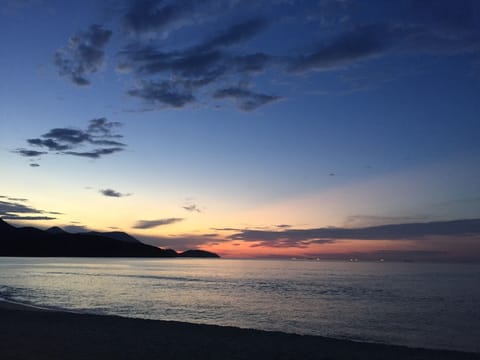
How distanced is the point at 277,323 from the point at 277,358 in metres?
16.0

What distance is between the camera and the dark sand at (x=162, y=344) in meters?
17.0

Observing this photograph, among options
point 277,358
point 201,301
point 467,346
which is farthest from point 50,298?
point 467,346

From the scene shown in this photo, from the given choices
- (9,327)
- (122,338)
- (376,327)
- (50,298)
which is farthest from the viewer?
(50,298)

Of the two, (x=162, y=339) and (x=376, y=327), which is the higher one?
(x=162, y=339)

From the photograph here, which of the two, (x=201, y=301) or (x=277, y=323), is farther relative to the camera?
(x=201, y=301)

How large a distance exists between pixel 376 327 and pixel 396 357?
46.8 feet

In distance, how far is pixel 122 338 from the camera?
20.3 m

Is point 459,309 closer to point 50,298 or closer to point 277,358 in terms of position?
point 277,358

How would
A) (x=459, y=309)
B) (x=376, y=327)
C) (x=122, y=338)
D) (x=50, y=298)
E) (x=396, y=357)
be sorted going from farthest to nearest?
(x=50, y=298) < (x=459, y=309) < (x=376, y=327) < (x=122, y=338) < (x=396, y=357)

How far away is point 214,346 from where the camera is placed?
19328 millimetres

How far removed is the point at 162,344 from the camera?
1923cm

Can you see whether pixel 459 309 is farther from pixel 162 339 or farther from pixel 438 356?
pixel 162 339

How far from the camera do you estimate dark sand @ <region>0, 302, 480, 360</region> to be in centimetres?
1703

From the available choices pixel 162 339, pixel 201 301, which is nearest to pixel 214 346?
pixel 162 339
